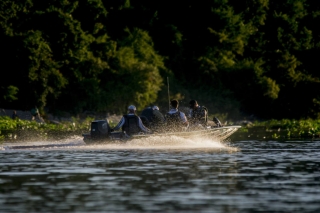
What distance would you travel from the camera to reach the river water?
17.9 meters

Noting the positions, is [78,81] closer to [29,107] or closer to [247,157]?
[29,107]

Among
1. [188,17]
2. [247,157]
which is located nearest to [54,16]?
[188,17]

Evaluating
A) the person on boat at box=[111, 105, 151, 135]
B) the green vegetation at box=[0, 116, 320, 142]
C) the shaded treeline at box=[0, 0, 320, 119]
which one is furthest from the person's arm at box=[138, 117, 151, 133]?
the shaded treeline at box=[0, 0, 320, 119]

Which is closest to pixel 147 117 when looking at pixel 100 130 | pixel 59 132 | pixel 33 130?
pixel 100 130

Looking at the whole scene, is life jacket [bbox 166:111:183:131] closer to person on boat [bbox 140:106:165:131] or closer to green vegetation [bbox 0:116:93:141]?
person on boat [bbox 140:106:165:131]

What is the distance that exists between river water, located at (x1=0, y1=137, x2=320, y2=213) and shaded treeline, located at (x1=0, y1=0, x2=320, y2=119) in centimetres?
2804

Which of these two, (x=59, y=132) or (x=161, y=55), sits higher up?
(x=161, y=55)

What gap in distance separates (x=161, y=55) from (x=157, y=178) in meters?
56.2

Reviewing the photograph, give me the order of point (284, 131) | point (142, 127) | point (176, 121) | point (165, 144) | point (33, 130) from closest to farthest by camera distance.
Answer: point (142, 127), point (165, 144), point (176, 121), point (33, 130), point (284, 131)

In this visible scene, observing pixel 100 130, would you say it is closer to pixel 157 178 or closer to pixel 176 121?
pixel 176 121

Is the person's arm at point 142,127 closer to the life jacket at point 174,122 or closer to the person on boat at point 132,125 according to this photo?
the person on boat at point 132,125

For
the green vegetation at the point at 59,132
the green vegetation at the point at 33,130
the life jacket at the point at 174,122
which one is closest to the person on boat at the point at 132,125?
the life jacket at the point at 174,122

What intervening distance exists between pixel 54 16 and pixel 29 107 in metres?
5.63

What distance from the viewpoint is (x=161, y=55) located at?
78.1 meters
